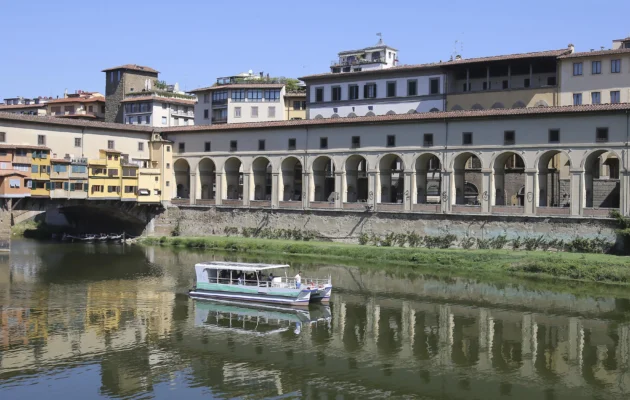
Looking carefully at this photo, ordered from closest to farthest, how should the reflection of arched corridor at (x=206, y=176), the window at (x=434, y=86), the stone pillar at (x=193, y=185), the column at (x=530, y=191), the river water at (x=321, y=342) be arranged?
the river water at (x=321, y=342) → the column at (x=530, y=191) → the window at (x=434, y=86) → the stone pillar at (x=193, y=185) → the reflection of arched corridor at (x=206, y=176)

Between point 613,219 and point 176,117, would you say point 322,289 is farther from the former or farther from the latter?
point 176,117

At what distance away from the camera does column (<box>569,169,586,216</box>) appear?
54938mm

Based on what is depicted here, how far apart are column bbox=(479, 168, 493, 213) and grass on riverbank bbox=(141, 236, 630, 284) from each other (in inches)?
176

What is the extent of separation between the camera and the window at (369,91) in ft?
251

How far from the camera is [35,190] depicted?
2499 inches

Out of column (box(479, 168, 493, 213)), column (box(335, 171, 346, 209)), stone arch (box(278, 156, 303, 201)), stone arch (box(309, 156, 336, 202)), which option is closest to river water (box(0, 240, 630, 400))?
column (box(479, 168, 493, 213))

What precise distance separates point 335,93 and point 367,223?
20.1 meters

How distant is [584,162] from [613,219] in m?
4.78

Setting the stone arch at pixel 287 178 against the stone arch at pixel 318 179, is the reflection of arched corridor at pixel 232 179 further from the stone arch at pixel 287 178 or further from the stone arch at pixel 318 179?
the stone arch at pixel 318 179

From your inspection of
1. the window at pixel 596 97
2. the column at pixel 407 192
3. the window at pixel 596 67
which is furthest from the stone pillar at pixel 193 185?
the window at pixel 596 67

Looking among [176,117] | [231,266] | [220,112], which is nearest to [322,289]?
[231,266]

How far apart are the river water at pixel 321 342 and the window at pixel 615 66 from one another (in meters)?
25.7

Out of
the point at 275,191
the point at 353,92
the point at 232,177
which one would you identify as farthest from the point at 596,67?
the point at 232,177

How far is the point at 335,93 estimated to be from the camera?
79562mm
